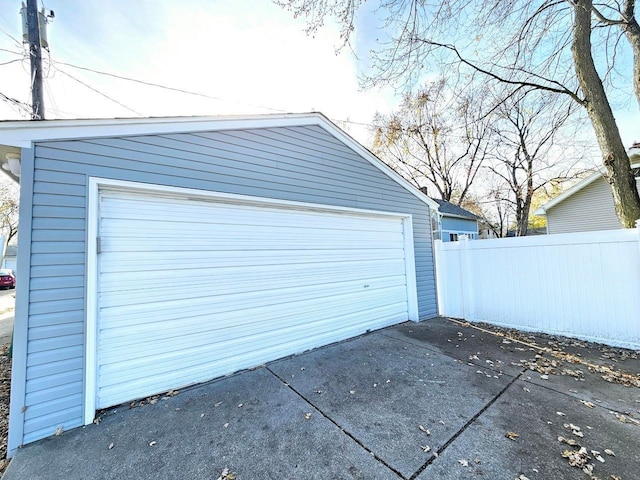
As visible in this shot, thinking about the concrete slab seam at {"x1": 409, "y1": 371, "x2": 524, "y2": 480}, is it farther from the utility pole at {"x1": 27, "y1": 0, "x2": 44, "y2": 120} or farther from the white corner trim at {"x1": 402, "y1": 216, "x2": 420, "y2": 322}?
the utility pole at {"x1": 27, "y1": 0, "x2": 44, "y2": 120}

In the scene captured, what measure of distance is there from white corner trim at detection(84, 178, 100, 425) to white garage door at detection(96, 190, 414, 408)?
0.28ft

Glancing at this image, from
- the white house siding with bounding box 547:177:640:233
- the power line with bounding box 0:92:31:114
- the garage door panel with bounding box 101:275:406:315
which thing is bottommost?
the garage door panel with bounding box 101:275:406:315

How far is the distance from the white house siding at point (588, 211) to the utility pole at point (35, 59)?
15.6 metres

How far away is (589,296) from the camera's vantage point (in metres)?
4.27

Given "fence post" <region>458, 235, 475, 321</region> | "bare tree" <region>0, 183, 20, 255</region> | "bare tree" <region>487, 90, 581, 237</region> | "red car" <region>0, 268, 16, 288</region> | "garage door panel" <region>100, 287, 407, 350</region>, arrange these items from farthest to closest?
1. "bare tree" <region>0, 183, 20, 255</region>
2. "red car" <region>0, 268, 16, 288</region>
3. "bare tree" <region>487, 90, 581, 237</region>
4. "fence post" <region>458, 235, 475, 321</region>
5. "garage door panel" <region>100, 287, 407, 350</region>

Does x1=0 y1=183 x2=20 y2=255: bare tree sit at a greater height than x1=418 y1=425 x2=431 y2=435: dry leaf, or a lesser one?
greater

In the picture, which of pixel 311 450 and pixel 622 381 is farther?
pixel 622 381

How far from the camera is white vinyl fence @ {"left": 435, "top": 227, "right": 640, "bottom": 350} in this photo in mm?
3973

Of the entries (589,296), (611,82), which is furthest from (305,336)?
(611,82)

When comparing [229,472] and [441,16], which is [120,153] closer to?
[229,472]

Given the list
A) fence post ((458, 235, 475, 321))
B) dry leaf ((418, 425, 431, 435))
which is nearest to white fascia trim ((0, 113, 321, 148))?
dry leaf ((418, 425, 431, 435))

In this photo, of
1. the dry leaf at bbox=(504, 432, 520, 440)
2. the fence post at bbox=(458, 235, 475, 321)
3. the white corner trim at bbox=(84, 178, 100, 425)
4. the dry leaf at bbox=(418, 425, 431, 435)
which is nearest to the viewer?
the dry leaf at bbox=(504, 432, 520, 440)

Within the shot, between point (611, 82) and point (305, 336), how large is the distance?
8.86 meters

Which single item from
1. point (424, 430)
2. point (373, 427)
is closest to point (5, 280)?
point (373, 427)
